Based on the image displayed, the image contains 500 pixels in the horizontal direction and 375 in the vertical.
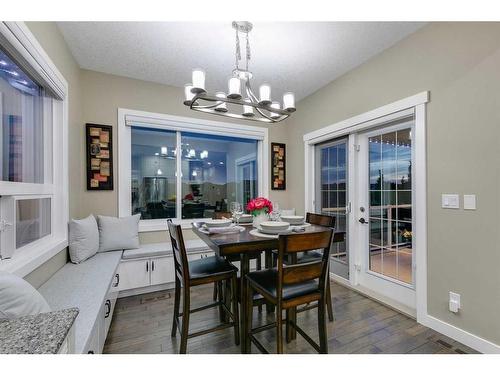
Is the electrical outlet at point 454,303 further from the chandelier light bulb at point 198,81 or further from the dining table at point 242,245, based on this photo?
the chandelier light bulb at point 198,81

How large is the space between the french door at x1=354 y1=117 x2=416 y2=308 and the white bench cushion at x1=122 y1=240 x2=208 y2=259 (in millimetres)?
2085

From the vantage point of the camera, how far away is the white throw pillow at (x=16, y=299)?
2.93 feet

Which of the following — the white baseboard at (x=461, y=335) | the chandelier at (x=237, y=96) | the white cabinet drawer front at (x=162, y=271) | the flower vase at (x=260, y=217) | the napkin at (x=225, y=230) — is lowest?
the white baseboard at (x=461, y=335)

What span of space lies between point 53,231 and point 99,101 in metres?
1.69

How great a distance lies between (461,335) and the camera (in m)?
1.86

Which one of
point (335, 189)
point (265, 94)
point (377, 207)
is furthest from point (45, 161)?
point (377, 207)

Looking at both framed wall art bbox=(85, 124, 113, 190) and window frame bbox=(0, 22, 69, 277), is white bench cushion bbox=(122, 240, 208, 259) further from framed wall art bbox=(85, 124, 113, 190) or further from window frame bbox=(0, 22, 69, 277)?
framed wall art bbox=(85, 124, 113, 190)

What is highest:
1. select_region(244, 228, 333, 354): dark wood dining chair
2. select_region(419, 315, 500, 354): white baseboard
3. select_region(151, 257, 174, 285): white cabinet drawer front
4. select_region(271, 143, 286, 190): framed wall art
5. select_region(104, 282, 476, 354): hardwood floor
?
select_region(271, 143, 286, 190): framed wall art

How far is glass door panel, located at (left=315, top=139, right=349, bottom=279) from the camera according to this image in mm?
3148

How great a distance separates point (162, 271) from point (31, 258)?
142 cm

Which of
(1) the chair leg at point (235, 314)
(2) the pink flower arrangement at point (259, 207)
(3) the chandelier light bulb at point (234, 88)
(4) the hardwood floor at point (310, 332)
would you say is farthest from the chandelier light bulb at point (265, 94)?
(4) the hardwood floor at point (310, 332)

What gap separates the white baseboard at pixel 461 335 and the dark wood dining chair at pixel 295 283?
1171 millimetres

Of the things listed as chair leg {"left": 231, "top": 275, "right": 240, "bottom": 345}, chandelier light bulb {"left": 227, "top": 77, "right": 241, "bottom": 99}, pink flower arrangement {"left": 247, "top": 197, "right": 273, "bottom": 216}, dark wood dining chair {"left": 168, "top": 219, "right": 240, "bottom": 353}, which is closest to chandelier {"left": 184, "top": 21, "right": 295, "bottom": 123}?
chandelier light bulb {"left": 227, "top": 77, "right": 241, "bottom": 99}
